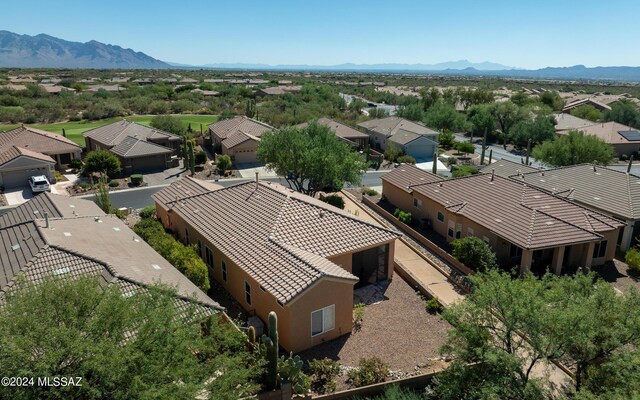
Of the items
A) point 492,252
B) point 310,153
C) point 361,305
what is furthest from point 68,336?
point 310,153

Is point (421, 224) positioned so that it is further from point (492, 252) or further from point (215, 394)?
Result: point (215, 394)

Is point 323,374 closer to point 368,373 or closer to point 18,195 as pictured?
point 368,373

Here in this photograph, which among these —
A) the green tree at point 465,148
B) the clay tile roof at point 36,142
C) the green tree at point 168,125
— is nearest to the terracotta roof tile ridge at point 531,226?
the green tree at point 465,148

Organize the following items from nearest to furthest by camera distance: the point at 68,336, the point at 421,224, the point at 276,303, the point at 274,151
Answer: the point at 68,336 → the point at 276,303 → the point at 421,224 → the point at 274,151

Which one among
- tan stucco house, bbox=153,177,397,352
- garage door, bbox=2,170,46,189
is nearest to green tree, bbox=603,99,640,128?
tan stucco house, bbox=153,177,397,352

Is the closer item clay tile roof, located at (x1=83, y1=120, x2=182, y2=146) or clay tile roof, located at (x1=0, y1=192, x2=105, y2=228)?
clay tile roof, located at (x1=0, y1=192, x2=105, y2=228)

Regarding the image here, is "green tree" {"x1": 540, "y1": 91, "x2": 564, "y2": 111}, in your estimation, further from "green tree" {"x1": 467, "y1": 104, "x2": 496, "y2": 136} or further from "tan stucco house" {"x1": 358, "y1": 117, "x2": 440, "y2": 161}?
"tan stucco house" {"x1": 358, "y1": 117, "x2": 440, "y2": 161}
